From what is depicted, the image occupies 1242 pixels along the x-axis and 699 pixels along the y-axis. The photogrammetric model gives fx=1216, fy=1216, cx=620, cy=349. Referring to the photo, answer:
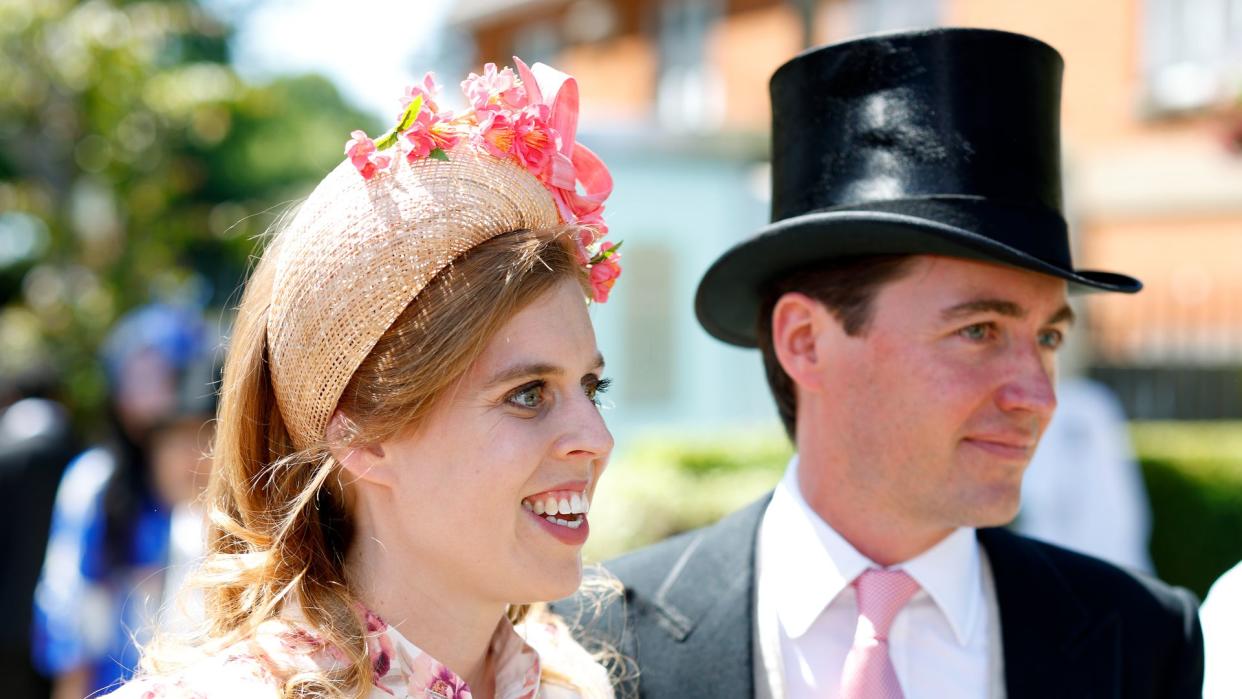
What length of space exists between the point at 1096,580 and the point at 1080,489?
368cm

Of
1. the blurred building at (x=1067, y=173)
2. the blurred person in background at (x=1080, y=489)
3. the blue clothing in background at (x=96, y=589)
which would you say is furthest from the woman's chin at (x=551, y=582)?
the blurred person in background at (x=1080, y=489)

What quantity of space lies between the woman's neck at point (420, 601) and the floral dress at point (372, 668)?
42 millimetres

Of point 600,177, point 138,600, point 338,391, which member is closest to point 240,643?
point 338,391

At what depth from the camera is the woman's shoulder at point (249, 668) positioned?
5.74 ft

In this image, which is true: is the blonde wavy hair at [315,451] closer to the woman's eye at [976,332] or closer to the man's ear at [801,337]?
the man's ear at [801,337]

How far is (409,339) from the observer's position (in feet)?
6.11

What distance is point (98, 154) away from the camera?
13180 mm

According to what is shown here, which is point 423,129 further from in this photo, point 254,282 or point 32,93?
point 32,93

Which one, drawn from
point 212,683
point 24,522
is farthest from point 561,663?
point 24,522

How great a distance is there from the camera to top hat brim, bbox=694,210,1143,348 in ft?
7.77

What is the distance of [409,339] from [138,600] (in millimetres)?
3079

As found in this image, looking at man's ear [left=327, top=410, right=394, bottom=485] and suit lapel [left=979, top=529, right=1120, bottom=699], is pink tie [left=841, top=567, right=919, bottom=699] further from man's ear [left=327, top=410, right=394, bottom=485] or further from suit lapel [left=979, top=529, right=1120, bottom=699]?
man's ear [left=327, top=410, right=394, bottom=485]

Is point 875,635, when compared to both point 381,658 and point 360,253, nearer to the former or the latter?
point 381,658

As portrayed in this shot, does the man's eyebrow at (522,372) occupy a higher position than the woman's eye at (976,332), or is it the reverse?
the man's eyebrow at (522,372)
